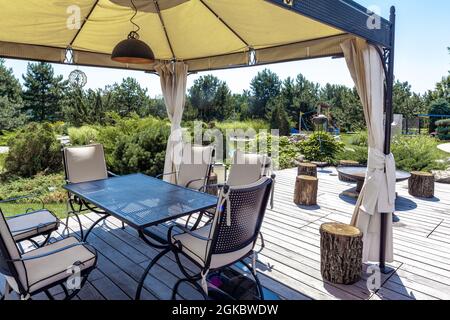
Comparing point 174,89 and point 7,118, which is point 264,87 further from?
point 174,89

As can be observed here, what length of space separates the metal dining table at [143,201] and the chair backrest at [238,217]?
513 millimetres

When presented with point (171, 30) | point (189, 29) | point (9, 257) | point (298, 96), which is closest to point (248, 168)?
point (189, 29)

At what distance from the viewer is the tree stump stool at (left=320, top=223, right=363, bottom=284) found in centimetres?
243

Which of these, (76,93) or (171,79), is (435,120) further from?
(76,93)

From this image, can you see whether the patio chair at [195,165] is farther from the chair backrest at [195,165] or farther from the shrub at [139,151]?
the shrub at [139,151]

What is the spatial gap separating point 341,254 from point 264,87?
90.5 ft

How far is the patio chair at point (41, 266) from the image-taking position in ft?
5.50

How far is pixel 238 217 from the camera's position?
1.96m

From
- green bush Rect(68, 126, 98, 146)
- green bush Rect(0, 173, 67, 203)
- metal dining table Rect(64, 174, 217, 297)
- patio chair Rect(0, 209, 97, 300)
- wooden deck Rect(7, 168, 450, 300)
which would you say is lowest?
wooden deck Rect(7, 168, 450, 300)

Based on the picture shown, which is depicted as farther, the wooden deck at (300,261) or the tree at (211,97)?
the tree at (211,97)

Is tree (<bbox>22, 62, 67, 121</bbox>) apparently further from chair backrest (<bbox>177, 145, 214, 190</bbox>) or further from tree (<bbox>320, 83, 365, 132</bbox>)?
chair backrest (<bbox>177, 145, 214, 190</bbox>)

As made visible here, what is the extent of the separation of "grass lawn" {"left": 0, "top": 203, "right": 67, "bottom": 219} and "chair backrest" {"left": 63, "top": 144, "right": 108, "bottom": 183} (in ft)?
3.57

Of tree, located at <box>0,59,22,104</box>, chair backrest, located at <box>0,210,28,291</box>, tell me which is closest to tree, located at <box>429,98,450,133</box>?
chair backrest, located at <box>0,210,28,291</box>

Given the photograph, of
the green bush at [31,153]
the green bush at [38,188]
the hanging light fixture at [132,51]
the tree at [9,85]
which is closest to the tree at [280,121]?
the green bush at [31,153]
